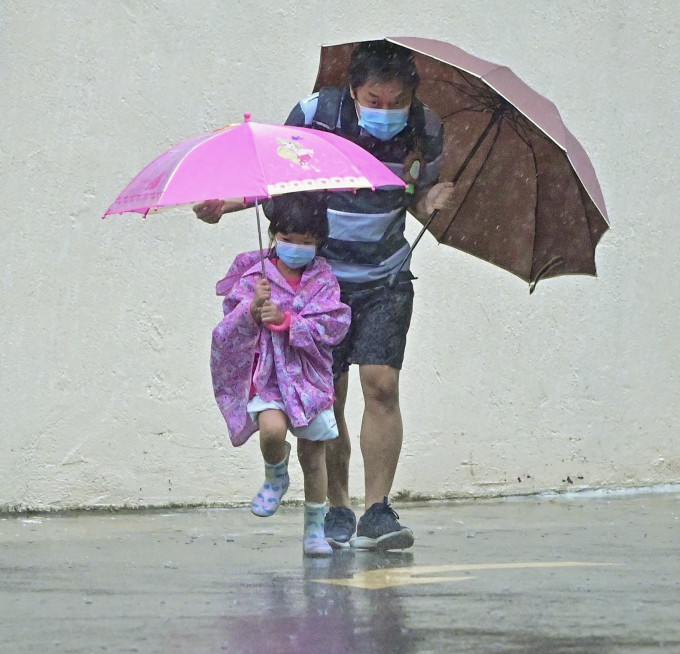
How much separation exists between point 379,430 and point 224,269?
1494 mm

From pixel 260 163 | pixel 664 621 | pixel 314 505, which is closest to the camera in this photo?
pixel 664 621

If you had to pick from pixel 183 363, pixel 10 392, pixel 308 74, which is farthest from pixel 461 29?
pixel 10 392

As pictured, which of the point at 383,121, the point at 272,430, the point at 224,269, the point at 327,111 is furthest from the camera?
the point at 224,269

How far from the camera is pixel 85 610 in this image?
3.89 metres

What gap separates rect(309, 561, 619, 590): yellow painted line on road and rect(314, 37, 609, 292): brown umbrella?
3.95 ft

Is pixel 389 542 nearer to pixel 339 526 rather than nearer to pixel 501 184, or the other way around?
pixel 339 526

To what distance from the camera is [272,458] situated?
5.07m

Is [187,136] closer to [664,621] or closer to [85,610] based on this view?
[85,610]

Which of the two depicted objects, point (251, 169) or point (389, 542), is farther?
point (389, 542)

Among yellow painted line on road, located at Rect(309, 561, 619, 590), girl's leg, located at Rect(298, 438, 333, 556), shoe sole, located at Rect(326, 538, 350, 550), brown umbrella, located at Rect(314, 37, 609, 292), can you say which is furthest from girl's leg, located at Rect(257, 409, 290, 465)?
brown umbrella, located at Rect(314, 37, 609, 292)

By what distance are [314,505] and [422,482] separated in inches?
71.6

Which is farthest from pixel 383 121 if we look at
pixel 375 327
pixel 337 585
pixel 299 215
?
pixel 337 585

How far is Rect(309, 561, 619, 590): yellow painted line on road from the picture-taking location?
172 inches

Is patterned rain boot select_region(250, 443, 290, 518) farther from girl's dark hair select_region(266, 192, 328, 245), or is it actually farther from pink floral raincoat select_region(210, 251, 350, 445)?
girl's dark hair select_region(266, 192, 328, 245)
